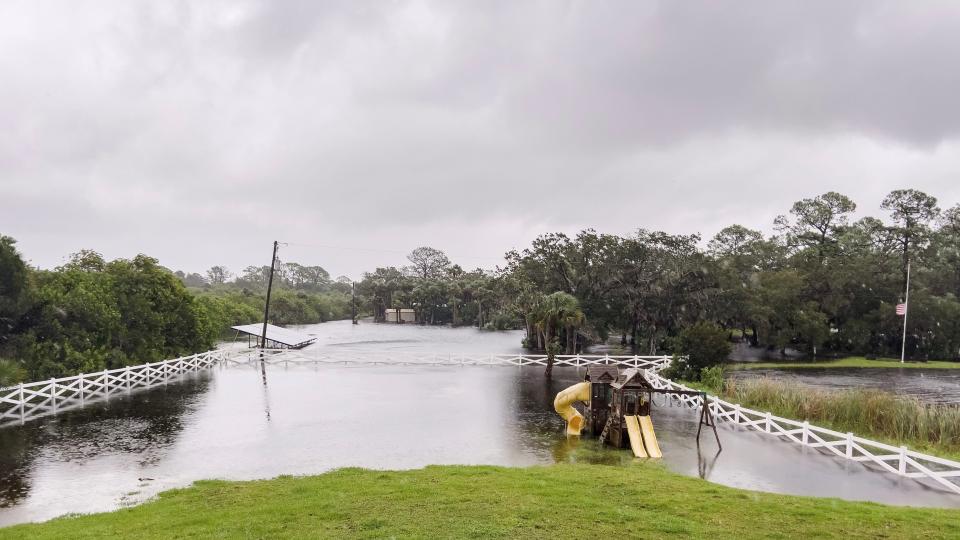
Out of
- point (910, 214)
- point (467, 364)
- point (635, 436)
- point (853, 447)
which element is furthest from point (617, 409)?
point (910, 214)

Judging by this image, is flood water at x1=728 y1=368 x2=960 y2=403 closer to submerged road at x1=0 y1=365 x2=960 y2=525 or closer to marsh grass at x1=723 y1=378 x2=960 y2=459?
marsh grass at x1=723 y1=378 x2=960 y2=459

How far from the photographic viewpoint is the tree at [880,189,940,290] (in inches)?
1834

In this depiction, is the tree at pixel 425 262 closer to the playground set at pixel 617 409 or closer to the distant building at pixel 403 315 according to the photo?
the distant building at pixel 403 315

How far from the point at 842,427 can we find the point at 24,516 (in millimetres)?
19738

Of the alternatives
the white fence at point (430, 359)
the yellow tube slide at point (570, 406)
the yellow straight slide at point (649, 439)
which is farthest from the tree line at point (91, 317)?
the yellow straight slide at point (649, 439)

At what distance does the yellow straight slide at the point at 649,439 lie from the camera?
1417cm

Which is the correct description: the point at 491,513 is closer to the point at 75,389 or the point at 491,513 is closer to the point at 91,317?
the point at 75,389

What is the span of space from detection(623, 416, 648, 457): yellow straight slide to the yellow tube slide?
5.46ft

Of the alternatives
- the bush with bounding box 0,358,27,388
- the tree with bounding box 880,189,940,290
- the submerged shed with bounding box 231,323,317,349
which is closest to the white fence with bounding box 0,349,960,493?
the bush with bounding box 0,358,27,388

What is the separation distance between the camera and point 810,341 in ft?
134

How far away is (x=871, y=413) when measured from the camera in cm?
1689

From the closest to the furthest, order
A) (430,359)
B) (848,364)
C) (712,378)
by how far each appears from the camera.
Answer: (712,378) → (430,359) → (848,364)

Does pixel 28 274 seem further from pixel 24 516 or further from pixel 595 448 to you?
pixel 595 448

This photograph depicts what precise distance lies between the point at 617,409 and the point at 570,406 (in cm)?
171
